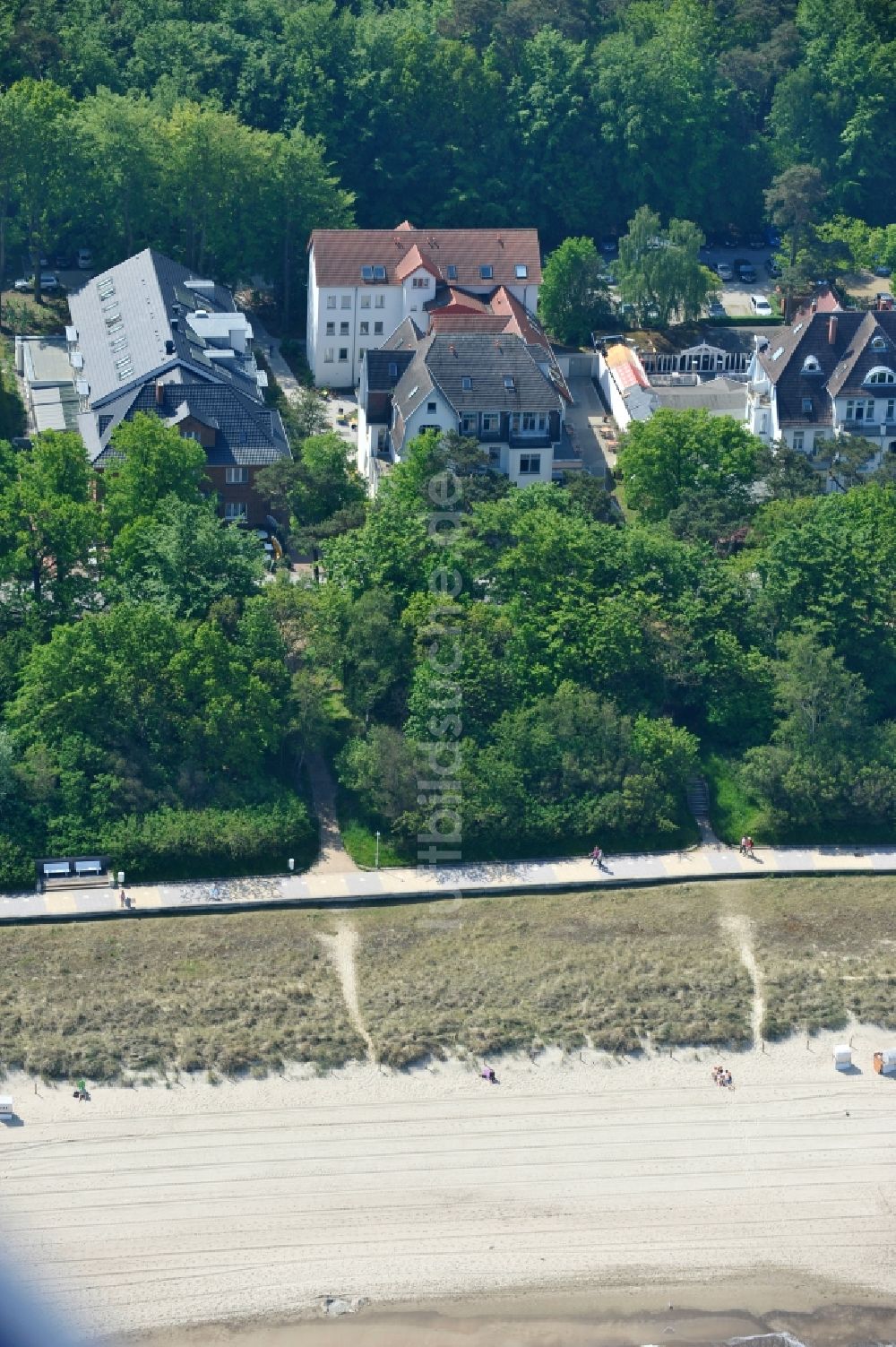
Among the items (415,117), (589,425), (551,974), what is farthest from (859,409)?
(551,974)

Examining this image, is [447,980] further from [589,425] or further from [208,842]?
[589,425]

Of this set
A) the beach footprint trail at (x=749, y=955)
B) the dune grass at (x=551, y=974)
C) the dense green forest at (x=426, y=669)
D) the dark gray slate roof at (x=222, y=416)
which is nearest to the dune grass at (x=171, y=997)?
the dune grass at (x=551, y=974)

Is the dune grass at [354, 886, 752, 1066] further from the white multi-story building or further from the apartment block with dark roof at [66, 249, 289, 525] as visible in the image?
the white multi-story building

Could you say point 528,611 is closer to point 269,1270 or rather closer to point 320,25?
point 269,1270

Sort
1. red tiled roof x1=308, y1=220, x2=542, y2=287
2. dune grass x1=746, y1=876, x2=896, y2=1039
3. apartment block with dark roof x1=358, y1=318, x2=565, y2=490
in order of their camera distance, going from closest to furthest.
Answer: dune grass x1=746, y1=876, x2=896, y2=1039 → apartment block with dark roof x1=358, y1=318, x2=565, y2=490 → red tiled roof x1=308, y1=220, x2=542, y2=287

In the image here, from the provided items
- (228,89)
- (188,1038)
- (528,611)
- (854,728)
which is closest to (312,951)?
(188,1038)

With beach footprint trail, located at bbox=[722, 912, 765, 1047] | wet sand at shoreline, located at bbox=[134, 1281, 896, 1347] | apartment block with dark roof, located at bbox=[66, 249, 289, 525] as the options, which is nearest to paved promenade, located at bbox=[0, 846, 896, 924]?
beach footprint trail, located at bbox=[722, 912, 765, 1047]
